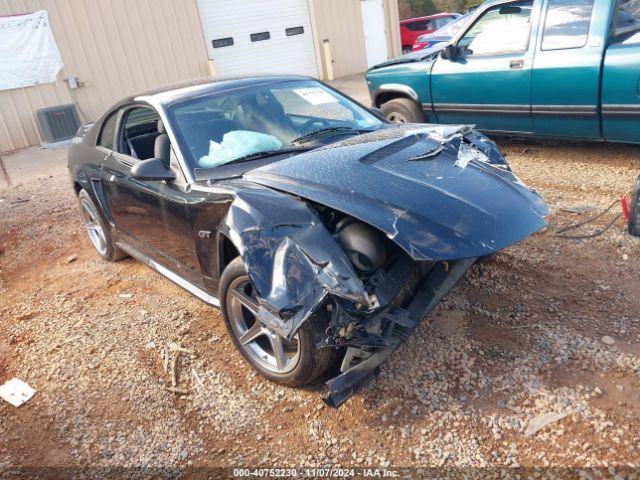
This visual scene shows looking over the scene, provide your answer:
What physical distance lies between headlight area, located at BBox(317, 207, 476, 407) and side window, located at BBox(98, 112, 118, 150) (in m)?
2.45

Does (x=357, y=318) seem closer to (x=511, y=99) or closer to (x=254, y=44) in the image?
(x=511, y=99)

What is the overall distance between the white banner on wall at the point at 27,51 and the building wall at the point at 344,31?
7.19 metres

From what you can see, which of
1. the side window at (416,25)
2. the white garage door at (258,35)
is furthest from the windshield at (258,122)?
the side window at (416,25)

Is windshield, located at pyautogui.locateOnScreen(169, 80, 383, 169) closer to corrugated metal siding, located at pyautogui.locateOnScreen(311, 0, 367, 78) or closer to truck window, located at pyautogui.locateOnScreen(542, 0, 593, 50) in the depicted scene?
truck window, located at pyautogui.locateOnScreen(542, 0, 593, 50)

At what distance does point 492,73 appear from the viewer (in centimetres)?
550

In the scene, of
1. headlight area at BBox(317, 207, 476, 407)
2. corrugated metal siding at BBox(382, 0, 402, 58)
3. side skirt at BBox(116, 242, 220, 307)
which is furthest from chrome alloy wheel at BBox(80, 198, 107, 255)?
corrugated metal siding at BBox(382, 0, 402, 58)

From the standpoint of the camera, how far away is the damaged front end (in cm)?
227

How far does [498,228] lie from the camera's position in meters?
2.39

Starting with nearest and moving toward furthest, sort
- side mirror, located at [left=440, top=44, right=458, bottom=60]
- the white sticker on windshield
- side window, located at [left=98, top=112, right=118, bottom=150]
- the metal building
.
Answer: the white sticker on windshield, side window, located at [left=98, top=112, right=118, bottom=150], side mirror, located at [left=440, top=44, right=458, bottom=60], the metal building

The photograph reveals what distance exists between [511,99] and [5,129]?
10657 mm

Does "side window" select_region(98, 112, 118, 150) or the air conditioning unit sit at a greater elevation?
"side window" select_region(98, 112, 118, 150)

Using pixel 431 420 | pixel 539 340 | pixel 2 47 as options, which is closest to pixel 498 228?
pixel 539 340

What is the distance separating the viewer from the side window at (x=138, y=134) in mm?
3941

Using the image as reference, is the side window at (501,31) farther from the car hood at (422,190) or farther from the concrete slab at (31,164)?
the concrete slab at (31,164)
